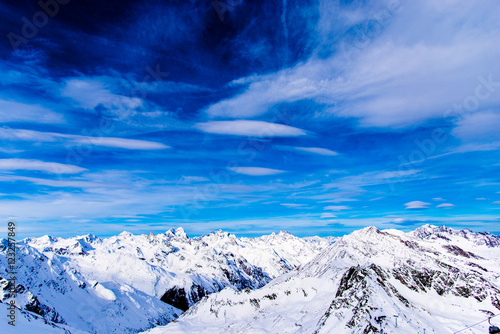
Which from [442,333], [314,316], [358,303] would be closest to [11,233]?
[358,303]

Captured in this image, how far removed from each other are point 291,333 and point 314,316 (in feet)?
66.4

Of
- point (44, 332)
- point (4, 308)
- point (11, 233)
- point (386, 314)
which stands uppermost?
point (11, 233)

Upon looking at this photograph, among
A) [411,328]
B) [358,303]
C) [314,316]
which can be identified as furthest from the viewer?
[314,316]

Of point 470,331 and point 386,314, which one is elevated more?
point 386,314

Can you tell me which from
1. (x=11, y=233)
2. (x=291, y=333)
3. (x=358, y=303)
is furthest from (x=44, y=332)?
(x=358, y=303)

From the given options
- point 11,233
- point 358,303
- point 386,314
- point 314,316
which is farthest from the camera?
point 314,316

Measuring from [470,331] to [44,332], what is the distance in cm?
27312

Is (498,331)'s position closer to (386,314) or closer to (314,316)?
(386,314)

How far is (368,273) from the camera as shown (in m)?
174

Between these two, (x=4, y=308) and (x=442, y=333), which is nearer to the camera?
(x=442, y=333)

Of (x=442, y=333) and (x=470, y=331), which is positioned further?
(x=470, y=331)

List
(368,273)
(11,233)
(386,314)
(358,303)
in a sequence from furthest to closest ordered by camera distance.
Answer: (368,273)
(358,303)
(386,314)
(11,233)

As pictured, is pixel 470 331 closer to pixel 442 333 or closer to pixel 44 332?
pixel 442 333

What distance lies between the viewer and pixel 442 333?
5866 inches
